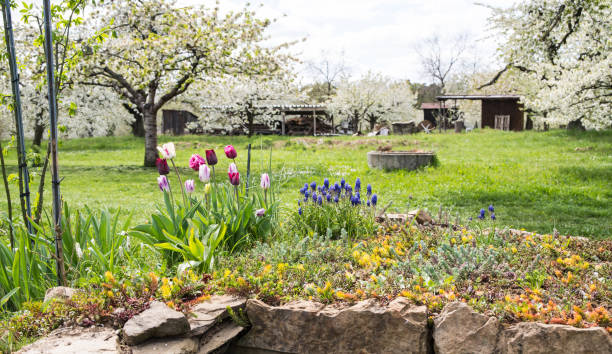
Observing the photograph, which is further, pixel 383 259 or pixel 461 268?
pixel 383 259

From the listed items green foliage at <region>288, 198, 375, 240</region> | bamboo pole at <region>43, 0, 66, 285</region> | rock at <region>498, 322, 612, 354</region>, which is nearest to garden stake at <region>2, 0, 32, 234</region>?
bamboo pole at <region>43, 0, 66, 285</region>

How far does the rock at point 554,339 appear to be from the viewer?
2438 mm

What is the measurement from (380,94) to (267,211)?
38465 millimetres

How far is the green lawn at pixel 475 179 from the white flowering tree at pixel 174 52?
9.22 ft

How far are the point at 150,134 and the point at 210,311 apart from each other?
1368 centimetres

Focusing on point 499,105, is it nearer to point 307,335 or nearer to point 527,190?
point 527,190

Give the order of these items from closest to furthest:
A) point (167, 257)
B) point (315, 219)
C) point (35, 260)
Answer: point (35, 260)
point (167, 257)
point (315, 219)

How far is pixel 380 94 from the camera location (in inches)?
1633

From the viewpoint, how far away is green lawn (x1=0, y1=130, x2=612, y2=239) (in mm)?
7367

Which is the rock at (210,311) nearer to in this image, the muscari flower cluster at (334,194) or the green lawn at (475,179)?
the green lawn at (475,179)

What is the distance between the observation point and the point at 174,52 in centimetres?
1342

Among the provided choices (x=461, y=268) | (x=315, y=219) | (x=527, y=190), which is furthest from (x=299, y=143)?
(x=461, y=268)

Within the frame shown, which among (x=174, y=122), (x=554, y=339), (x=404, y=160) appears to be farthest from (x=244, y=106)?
(x=554, y=339)

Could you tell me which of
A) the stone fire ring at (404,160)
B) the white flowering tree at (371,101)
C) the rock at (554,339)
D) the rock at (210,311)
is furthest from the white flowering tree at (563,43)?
the white flowering tree at (371,101)
